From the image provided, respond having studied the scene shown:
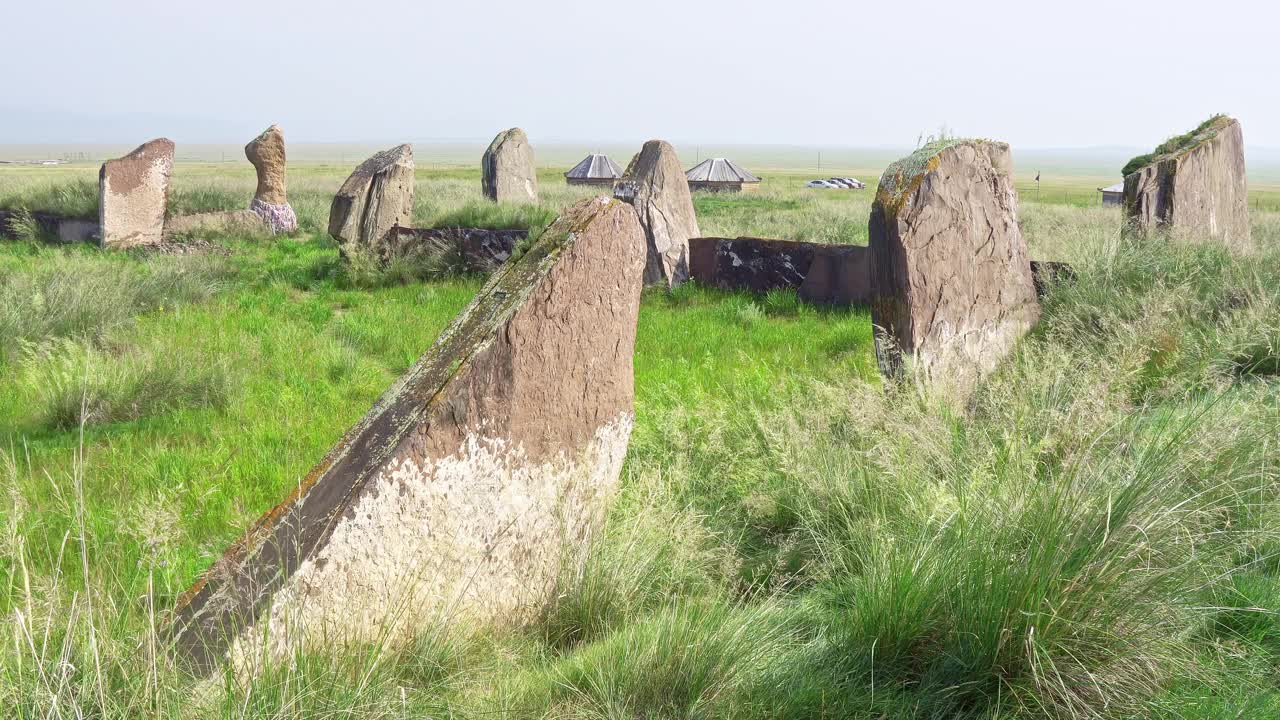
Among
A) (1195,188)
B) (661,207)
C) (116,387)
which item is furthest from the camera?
(661,207)

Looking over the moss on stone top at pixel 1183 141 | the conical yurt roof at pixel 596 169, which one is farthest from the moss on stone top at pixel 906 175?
the conical yurt roof at pixel 596 169

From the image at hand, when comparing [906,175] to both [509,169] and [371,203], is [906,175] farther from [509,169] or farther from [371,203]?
[509,169]

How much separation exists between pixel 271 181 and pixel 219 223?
159 cm

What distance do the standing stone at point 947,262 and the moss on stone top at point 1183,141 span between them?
324 centimetres

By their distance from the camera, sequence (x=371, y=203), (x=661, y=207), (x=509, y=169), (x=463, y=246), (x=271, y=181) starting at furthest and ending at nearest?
(x=509, y=169)
(x=271, y=181)
(x=371, y=203)
(x=463, y=246)
(x=661, y=207)

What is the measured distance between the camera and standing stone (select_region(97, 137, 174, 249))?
12859 millimetres

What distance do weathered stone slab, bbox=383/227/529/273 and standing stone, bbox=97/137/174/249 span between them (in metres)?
4.86

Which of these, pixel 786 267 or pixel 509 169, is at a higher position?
pixel 509 169

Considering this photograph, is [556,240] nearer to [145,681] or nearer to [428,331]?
[145,681]

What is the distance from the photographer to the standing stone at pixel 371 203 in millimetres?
11773

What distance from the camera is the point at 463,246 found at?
10.6 m

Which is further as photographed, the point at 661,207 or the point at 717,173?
the point at 717,173

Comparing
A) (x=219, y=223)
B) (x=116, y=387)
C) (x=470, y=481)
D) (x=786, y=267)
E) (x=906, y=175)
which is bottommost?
(x=116, y=387)

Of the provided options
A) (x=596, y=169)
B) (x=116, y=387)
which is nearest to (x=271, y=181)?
(x=116, y=387)
